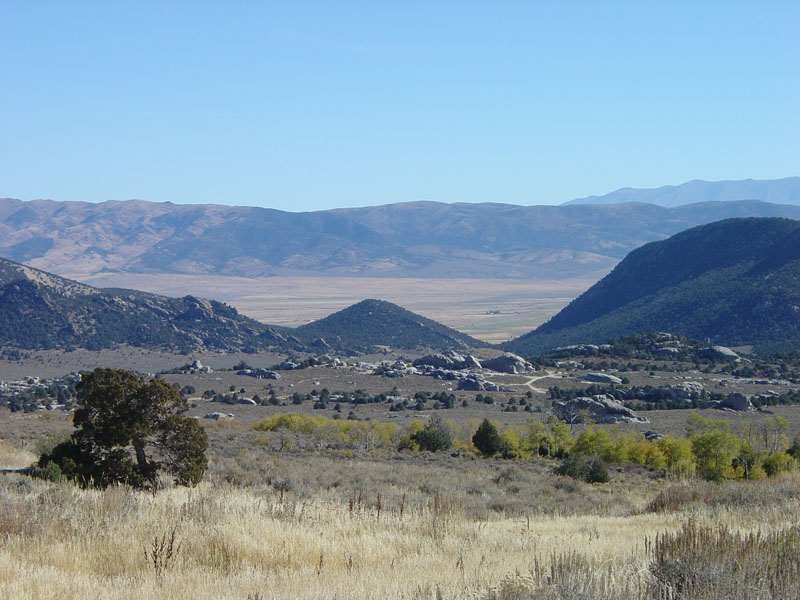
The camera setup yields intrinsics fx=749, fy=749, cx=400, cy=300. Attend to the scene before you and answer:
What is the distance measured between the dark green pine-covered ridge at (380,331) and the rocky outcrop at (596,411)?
2699 inches

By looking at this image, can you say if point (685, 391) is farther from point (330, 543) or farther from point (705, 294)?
point (330, 543)

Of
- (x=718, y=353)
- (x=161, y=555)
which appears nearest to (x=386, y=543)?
(x=161, y=555)

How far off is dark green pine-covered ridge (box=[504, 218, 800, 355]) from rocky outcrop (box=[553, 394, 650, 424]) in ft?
130

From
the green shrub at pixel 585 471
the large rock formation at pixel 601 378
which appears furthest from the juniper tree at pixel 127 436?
the large rock formation at pixel 601 378

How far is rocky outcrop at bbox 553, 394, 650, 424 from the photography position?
46719mm

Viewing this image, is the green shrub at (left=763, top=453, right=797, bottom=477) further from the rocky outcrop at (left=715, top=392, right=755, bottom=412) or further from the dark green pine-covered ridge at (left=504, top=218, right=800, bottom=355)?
the dark green pine-covered ridge at (left=504, top=218, right=800, bottom=355)

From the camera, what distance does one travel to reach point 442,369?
72312 millimetres

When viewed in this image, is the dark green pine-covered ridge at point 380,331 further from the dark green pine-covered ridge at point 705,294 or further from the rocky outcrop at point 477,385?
the rocky outcrop at point 477,385

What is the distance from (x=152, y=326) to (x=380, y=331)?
38.9 m

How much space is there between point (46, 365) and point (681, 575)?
3606 inches

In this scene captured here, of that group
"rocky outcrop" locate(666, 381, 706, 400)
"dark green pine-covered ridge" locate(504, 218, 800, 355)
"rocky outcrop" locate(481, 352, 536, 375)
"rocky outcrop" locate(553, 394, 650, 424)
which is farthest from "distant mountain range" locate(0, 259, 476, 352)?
"rocky outcrop" locate(553, 394, 650, 424)

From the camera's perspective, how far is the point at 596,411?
48.6 meters

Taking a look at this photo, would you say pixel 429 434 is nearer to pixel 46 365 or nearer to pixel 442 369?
pixel 442 369

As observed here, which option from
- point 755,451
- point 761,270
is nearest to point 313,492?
point 755,451
